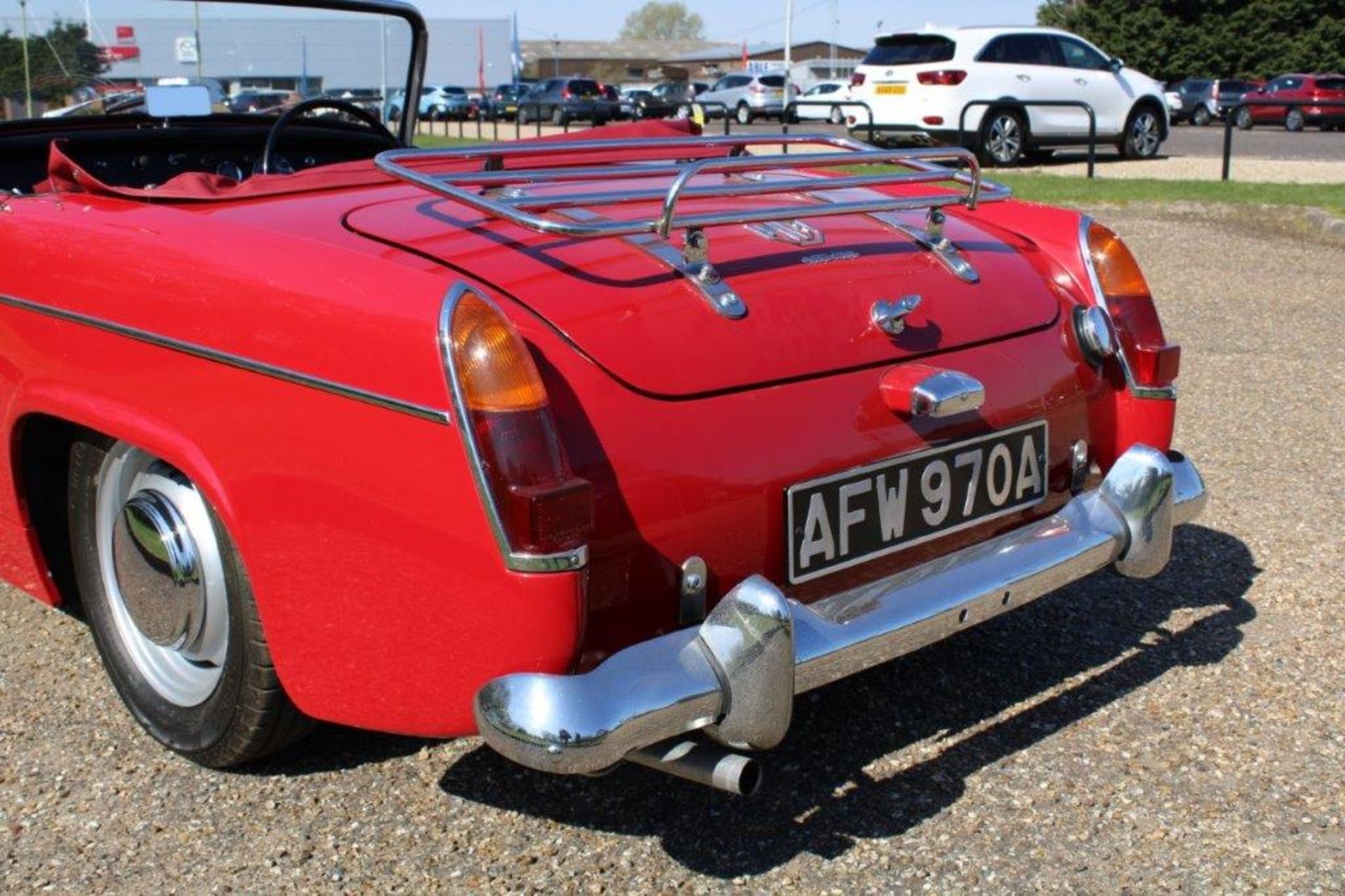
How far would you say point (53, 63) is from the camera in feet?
13.3

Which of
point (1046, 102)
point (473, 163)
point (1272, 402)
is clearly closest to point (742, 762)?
point (473, 163)

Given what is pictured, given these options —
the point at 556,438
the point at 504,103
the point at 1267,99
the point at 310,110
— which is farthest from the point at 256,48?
the point at 504,103

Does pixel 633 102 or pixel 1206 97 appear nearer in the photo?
pixel 1206 97

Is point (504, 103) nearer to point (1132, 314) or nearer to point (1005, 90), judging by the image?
point (1005, 90)

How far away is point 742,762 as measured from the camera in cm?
214

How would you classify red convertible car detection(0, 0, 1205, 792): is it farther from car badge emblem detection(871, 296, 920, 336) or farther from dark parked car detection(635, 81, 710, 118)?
dark parked car detection(635, 81, 710, 118)

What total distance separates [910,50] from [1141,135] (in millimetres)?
3074

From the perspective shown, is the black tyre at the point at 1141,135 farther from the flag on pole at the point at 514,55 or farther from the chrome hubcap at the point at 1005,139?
the flag on pole at the point at 514,55

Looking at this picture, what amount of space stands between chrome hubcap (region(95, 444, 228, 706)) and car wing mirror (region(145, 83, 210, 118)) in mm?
1383

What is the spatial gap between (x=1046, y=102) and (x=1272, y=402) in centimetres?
957

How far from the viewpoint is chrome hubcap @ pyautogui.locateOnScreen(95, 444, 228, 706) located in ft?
8.36

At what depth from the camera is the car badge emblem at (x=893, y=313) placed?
2576 mm

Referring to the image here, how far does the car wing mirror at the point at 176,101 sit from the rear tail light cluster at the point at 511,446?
2112 millimetres

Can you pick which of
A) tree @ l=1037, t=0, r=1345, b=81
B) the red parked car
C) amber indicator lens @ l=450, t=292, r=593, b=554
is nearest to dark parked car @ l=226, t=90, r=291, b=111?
amber indicator lens @ l=450, t=292, r=593, b=554
